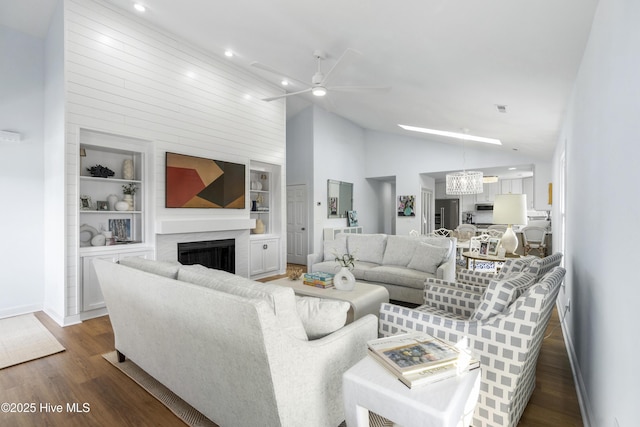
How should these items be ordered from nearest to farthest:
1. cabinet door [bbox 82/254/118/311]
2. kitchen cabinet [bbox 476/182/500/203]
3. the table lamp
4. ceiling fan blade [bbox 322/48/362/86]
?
ceiling fan blade [bbox 322/48/362/86] < cabinet door [bbox 82/254/118/311] < the table lamp < kitchen cabinet [bbox 476/182/500/203]

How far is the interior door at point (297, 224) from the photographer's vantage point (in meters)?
7.57

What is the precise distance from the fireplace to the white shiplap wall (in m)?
0.45

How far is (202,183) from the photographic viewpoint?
4.93 metres

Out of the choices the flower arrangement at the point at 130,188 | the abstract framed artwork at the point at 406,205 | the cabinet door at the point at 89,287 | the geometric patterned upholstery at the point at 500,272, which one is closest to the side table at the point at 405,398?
the geometric patterned upholstery at the point at 500,272

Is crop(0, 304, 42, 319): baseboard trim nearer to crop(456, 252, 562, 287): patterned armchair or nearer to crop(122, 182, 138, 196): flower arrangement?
crop(122, 182, 138, 196): flower arrangement

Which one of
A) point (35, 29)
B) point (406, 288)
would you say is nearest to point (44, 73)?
point (35, 29)

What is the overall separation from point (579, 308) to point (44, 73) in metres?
6.38

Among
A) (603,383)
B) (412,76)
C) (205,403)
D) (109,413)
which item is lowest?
(109,413)

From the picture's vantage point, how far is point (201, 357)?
1710mm

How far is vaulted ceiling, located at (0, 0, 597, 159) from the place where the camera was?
2166 mm

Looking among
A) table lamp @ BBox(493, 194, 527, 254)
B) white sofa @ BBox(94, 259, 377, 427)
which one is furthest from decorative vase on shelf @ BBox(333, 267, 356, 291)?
table lamp @ BBox(493, 194, 527, 254)

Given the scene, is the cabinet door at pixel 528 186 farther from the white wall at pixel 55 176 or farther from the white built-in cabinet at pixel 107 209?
the white wall at pixel 55 176

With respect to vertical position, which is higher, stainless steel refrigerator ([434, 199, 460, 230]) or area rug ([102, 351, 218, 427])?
stainless steel refrigerator ([434, 199, 460, 230])

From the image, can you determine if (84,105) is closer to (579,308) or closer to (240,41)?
(240,41)
